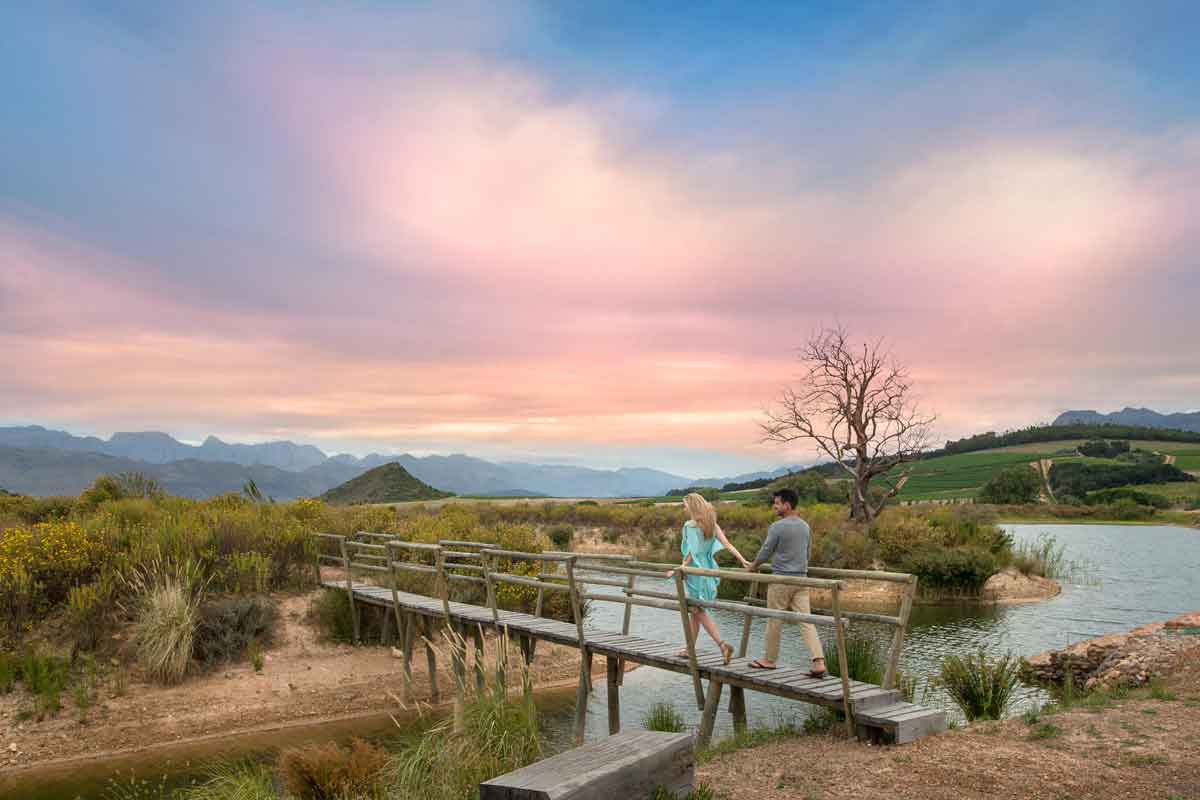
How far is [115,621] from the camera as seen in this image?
1365 centimetres

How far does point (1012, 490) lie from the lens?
226ft

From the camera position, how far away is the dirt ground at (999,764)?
6129 millimetres

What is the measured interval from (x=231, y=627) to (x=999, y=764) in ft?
40.0

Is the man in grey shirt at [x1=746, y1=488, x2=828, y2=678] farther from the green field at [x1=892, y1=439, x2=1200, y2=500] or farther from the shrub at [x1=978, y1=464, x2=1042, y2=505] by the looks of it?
the green field at [x1=892, y1=439, x2=1200, y2=500]

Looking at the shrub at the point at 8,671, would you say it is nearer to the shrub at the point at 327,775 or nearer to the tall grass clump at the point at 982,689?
the shrub at the point at 327,775

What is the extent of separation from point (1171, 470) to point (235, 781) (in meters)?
89.6

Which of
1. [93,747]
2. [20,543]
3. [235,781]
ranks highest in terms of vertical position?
[20,543]

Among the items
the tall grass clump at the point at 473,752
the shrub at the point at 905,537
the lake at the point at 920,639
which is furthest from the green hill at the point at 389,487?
the tall grass clump at the point at 473,752

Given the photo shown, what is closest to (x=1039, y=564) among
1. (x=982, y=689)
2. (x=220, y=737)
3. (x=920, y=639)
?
(x=920, y=639)

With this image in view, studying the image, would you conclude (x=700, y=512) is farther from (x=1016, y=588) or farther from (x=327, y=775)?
(x=1016, y=588)

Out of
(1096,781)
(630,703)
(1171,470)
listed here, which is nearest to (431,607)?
(630,703)

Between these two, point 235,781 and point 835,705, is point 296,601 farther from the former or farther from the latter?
point 835,705

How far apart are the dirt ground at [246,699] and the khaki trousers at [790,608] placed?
429cm

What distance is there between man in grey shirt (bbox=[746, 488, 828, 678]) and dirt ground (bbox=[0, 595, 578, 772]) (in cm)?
432
